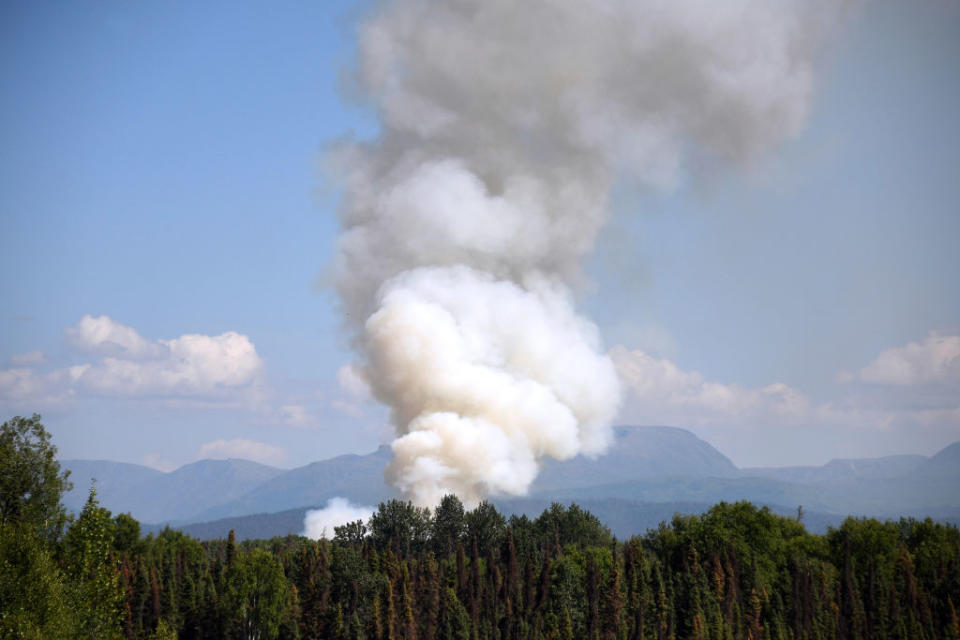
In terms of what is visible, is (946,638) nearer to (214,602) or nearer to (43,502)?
(214,602)

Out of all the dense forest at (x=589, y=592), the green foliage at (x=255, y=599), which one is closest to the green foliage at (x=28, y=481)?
the dense forest at (x=589, y=592)

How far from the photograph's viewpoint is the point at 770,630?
106 metres

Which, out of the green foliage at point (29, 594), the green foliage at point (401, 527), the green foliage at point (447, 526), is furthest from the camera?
the green foliage at point (447, 526)

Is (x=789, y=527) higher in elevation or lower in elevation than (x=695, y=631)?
higher

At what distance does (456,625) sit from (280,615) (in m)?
19.8

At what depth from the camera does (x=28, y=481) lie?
3031 inches

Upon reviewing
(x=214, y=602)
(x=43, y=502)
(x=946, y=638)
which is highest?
(x=43, y=502)

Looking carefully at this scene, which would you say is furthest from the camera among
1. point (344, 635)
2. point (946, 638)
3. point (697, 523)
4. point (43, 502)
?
point (697, 523)

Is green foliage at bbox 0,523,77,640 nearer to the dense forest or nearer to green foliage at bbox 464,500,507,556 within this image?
the dense forest

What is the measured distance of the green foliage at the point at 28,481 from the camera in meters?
75.1

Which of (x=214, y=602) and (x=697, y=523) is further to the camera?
(x=697, y=523)

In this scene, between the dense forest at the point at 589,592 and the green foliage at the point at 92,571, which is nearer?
the green foliage at the point at 92,571

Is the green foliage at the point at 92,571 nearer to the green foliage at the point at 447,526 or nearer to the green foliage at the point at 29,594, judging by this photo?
the green foliage at the point at 29,594

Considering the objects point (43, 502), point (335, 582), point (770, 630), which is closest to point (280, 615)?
point (335, 582)
